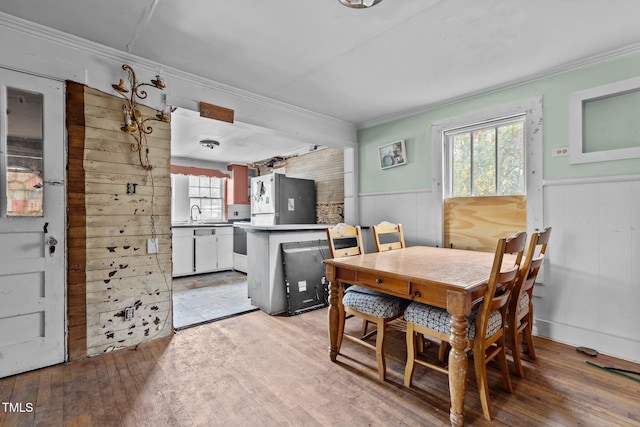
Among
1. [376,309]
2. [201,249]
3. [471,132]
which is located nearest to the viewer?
[376,309]

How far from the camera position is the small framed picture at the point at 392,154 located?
3.83m

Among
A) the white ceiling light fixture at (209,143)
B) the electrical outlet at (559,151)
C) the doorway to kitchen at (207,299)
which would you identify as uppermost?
the white ceiling light fixture at (209,143)

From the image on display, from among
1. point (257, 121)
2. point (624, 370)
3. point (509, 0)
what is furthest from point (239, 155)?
point (624, 370)

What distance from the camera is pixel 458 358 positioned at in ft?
5.19

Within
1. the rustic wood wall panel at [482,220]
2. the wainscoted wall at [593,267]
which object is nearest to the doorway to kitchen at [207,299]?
the rustic wood wall panel at [482,220]

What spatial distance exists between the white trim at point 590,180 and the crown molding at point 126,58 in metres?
2.73

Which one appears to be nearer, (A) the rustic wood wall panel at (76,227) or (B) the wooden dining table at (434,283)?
(B) the wooden dining table at (434,283)

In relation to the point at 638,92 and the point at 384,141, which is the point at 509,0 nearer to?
the point at 638,92

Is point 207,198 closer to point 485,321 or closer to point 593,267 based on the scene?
point 485,321

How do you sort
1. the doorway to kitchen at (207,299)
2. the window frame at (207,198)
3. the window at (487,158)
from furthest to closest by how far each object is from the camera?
the window frame at (207,198), the doorway to kitchen at (207,299), the window at (487,158)

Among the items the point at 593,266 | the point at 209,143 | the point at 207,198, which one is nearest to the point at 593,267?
the point at 593,266

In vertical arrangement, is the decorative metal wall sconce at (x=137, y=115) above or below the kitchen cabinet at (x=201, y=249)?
above

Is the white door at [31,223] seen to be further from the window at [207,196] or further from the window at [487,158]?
the window at [207,196]

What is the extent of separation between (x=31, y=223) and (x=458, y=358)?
291 cm
